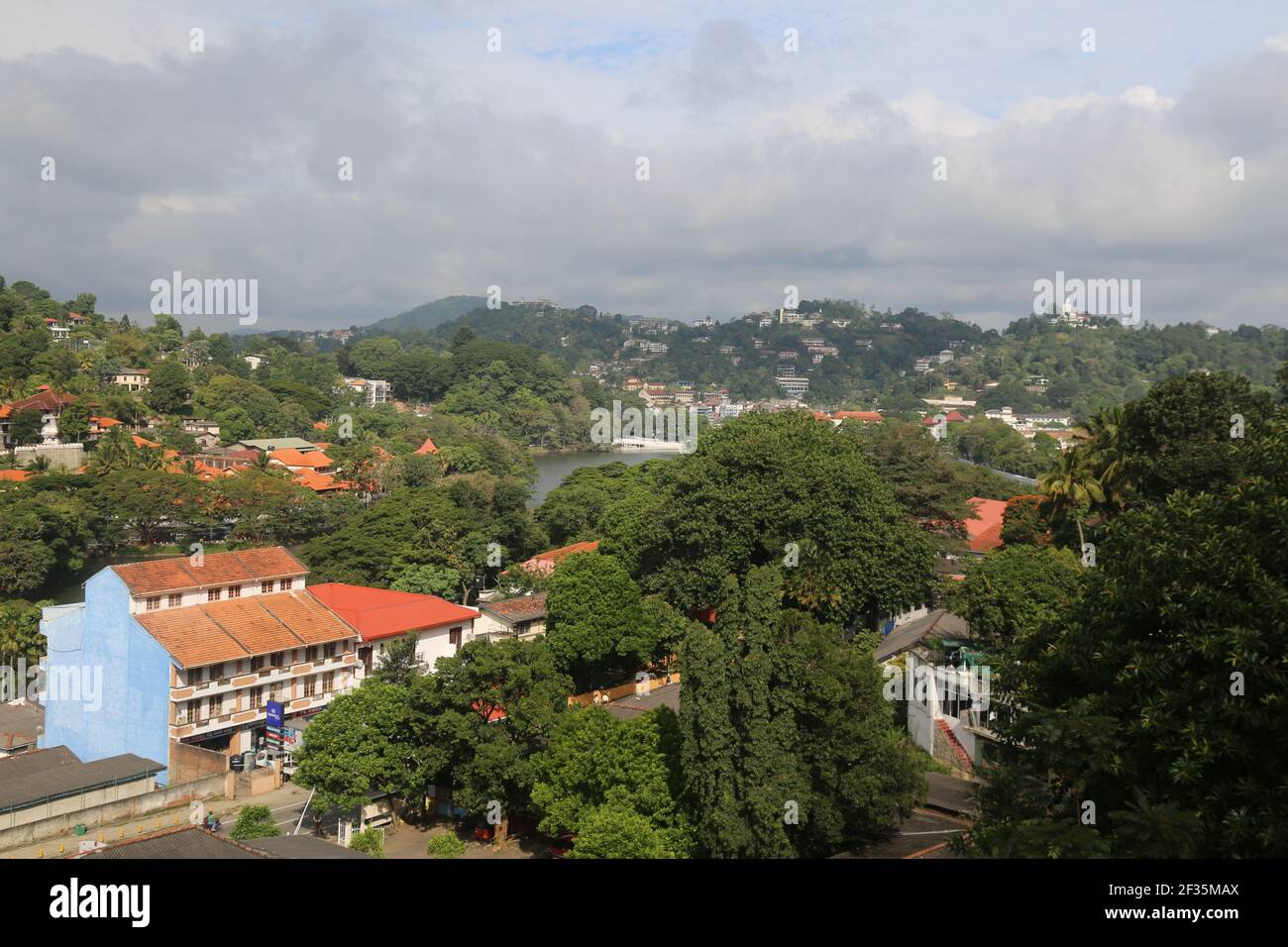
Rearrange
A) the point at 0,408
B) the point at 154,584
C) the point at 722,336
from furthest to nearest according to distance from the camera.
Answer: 1. the point at 722,336
2. the point at 0,408
3. the point at 154,584

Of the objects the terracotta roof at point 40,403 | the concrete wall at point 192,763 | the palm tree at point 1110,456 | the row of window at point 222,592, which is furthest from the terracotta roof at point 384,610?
the terracotta roof at point 40,403

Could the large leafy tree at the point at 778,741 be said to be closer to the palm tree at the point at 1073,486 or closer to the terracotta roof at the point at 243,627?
the palm tree at the point at 1073,486

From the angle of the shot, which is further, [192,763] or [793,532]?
[793,532]

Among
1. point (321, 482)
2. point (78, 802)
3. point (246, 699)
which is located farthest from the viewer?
point (321, 482)

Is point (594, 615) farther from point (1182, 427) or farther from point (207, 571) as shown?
point (1182, 427)

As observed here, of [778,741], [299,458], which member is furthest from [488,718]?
[299,458]
